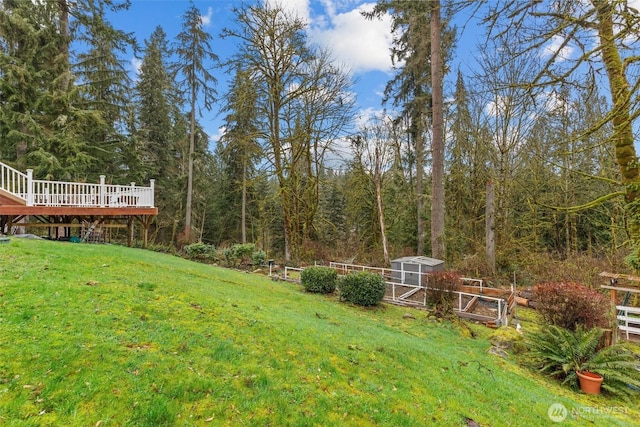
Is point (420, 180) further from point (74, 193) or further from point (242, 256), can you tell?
point (74, 193)

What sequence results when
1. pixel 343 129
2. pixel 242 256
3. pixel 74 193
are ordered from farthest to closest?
pixel 343 129 < pixel 242 256 < pixel 74 193

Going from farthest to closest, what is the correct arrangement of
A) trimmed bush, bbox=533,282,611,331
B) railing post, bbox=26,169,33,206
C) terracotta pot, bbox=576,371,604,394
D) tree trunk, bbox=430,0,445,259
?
tree trunk, bbox=430,0,445,259 → railing post, bbox=26,169,33,206 → trimmed bush, bbox=533,282,611,331 → terracotta pot, bbox=576,371,604,394

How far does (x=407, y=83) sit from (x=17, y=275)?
15607 millimetres

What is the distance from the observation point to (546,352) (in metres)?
5.00

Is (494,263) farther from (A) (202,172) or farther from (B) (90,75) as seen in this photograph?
(B) (90,75)

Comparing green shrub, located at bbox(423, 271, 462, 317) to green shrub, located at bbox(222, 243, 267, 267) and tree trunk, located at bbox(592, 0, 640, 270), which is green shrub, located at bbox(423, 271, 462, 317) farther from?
green shrub, located at bbox(222, 243, 267, 267)

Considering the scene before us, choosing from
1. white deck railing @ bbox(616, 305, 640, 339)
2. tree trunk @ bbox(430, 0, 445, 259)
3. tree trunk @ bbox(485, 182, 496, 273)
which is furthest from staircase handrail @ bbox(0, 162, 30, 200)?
white deck railing @ bbox(616, 305, 640, 339)

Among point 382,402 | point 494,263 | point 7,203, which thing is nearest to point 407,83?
point 494,263

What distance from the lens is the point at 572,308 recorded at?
215 inches

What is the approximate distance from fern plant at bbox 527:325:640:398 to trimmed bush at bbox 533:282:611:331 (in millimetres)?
233

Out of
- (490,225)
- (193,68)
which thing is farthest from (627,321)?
(193,68)

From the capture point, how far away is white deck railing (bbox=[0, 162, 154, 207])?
368 inches

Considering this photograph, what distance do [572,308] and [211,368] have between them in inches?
245

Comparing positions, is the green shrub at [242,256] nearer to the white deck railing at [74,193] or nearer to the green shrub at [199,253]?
the green shrub at [199,253]
